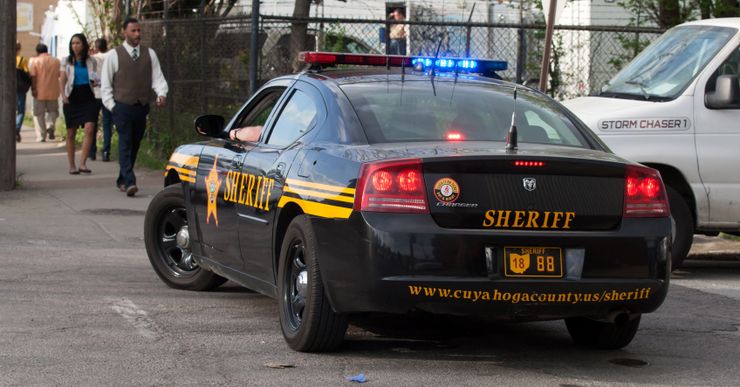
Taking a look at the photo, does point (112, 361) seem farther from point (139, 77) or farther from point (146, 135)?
point (146, 135)

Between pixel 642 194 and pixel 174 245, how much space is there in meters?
3.62

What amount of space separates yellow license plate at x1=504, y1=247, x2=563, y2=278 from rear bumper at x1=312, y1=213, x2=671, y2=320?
0.03 meters

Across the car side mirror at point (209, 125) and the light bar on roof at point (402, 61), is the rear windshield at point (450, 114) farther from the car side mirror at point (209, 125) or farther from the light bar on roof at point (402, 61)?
the car side mirror at point (209, 125)

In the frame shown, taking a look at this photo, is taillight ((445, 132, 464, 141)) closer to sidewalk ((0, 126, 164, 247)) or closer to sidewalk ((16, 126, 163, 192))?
sidewalk ((0, 126, 164, 247))

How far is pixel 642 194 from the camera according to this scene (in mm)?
6340

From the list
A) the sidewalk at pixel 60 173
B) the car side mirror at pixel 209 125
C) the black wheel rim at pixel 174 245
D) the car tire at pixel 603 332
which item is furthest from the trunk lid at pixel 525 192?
the sidewalk at pixel 60 173

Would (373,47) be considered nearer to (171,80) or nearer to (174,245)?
(171,80)

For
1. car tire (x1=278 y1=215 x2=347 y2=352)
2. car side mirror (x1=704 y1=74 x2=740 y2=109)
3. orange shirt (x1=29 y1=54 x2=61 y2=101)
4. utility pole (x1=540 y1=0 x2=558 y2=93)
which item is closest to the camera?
car tire (x1=278 y1=215 x2=347 y2=352)

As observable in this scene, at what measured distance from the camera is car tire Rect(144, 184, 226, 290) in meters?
8.59

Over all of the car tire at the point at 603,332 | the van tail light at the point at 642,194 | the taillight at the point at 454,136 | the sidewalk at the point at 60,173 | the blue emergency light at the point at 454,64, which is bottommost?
the sidewalk at the point at 60,173

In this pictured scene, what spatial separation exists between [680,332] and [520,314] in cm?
181

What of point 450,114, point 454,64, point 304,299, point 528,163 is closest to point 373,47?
point 454,64

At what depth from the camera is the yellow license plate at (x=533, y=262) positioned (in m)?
6.00

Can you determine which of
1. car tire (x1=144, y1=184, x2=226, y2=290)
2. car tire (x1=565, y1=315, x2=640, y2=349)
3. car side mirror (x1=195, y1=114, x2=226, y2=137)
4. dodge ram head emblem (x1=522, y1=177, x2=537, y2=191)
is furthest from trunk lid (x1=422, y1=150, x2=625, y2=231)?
car tire (x1=144, y1=184, x2=226, y2=290)
